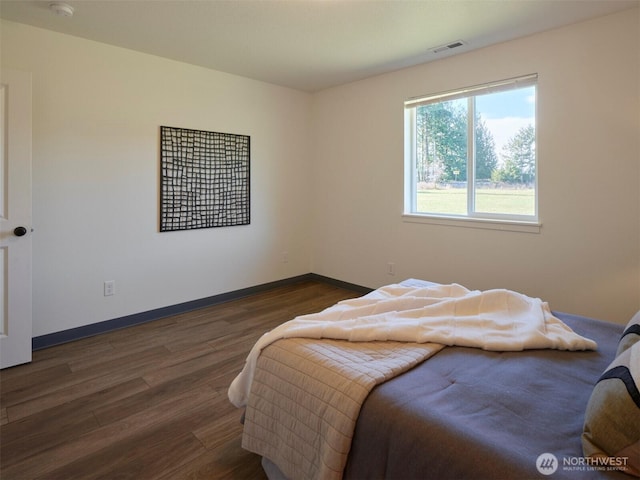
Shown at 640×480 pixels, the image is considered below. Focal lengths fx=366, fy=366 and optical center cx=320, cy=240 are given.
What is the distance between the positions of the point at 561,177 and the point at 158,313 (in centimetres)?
373

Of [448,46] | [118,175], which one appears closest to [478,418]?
[448,46]

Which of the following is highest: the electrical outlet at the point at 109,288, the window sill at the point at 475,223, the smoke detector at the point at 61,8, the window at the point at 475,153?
the smoke detector at the point at 61,8

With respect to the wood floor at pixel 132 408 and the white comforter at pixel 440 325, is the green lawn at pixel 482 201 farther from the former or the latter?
the wood floor at pixel 132 408

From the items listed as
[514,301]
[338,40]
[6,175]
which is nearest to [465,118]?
[338,40]

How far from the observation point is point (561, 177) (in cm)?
285

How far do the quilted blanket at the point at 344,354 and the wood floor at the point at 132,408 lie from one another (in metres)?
0.40

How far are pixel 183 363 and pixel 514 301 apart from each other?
2.22m

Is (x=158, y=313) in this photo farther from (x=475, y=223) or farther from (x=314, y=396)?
(x=475, y=223)

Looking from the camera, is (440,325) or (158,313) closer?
(440,325)

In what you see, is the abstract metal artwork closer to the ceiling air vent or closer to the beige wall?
the beige wall

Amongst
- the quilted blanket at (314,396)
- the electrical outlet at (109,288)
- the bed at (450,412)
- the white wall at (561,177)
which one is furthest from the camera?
the electrical outlet at (109,288)

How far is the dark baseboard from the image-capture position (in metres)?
2.96

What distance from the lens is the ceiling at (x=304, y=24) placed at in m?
2.45

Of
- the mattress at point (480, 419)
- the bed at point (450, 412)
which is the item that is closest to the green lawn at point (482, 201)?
the bed at point (450, 412)
